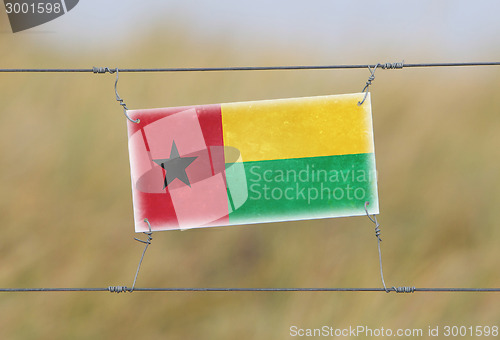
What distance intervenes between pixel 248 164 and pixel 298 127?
0.25 m

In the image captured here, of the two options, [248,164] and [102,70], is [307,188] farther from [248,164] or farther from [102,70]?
[102,70]

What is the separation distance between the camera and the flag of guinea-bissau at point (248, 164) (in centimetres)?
243

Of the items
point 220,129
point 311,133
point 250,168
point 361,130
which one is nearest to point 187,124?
point 220,129

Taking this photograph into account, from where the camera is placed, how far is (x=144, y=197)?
2441mm

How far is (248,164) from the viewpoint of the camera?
245 centimetres

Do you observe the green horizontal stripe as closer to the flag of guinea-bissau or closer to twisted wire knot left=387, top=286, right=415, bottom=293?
the flag of guinea-bissau

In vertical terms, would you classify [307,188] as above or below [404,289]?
above

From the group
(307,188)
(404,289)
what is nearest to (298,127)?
(307,188)

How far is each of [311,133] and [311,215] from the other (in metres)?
0.33

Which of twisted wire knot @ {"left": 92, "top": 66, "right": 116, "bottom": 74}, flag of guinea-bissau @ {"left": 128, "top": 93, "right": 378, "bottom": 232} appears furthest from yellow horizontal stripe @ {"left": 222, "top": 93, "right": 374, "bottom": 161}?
twisted wire knot @ {"left": 92, "top": 66, "right": 116, "bottom": 74}

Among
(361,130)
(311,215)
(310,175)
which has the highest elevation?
(361,130)

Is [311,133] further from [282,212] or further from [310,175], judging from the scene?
[282,212]

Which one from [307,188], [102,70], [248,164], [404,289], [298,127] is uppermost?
[102,70]

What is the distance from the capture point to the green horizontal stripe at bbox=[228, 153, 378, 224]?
2434 millimetres
